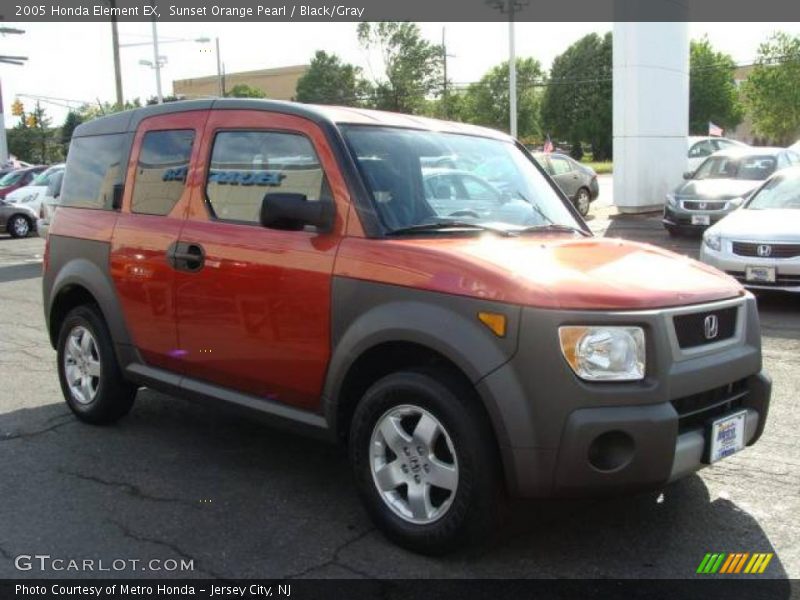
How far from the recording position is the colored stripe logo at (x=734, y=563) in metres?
3.29

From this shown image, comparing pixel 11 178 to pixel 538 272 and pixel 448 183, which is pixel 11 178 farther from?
pixel 538 272

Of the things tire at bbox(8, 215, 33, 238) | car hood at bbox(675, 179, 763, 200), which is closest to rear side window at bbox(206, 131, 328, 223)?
car hood at bbox(675, 179, 763, 200)

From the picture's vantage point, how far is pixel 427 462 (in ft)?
11.1

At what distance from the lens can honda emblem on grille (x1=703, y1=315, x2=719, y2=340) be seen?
337 centimetres

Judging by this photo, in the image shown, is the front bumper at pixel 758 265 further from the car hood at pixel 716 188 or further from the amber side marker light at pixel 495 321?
the amber side marker light at pixel 495 321

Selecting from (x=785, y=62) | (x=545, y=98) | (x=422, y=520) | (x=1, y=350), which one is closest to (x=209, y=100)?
(x=422, y=520)

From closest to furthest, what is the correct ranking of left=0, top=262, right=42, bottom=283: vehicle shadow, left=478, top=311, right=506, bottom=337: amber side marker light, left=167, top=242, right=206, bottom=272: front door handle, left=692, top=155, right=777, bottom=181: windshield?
left=478, top=311, right=506, bottom=337: amber side marker light < left=167, top=242, right=206, bottom=272: front door handle < left=0, top=262, right=42, bottom=283: vehicle shadow < left=692, top=155, right=777, bottom=181: windshield

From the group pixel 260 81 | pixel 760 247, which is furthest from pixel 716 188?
pixel 260 81

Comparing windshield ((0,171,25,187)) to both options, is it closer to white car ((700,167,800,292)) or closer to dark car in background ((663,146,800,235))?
dark car in background ((663,146,800,235))

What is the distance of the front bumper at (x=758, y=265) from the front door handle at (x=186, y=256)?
641 cm

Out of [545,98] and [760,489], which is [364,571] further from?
[545,98]

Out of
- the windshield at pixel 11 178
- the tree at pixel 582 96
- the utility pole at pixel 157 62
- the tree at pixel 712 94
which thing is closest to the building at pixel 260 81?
the tree at pixel 582 96

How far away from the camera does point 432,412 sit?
3.31 metres

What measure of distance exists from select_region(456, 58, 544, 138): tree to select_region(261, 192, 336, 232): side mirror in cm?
7397
